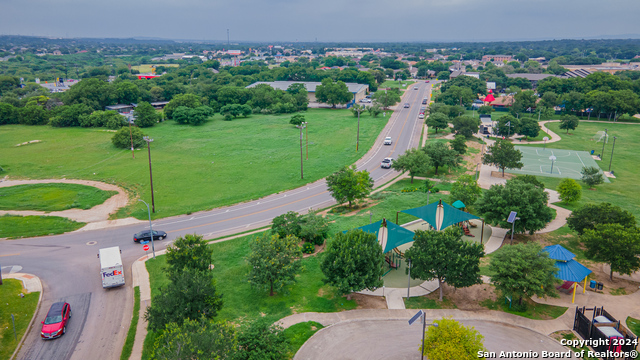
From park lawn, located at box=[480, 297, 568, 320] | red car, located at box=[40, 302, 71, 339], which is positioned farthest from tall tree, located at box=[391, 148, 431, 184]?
red car, located at box=[40, 302, 71, 339]

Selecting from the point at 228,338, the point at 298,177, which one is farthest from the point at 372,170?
the point at 228,338

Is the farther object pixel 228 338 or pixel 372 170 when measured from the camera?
pixel 372 170

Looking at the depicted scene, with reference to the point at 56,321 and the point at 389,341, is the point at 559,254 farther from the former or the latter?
the point at 56,321

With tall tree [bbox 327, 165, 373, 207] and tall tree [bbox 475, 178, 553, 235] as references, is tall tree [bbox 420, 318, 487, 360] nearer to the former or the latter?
tall tree [bbox 475, 178, 553, 235]

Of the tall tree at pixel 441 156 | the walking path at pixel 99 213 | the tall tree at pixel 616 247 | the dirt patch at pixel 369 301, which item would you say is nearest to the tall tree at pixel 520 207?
the tall tree at pixel 616 247

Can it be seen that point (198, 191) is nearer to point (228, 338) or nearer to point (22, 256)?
point (22, 256)

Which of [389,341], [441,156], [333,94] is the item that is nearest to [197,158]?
[441,156]

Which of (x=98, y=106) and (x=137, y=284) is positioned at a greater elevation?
(x=98, y=106)

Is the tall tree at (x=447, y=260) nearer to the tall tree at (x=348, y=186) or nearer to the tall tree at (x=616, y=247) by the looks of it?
the tall tree at (x=616, y=247)
